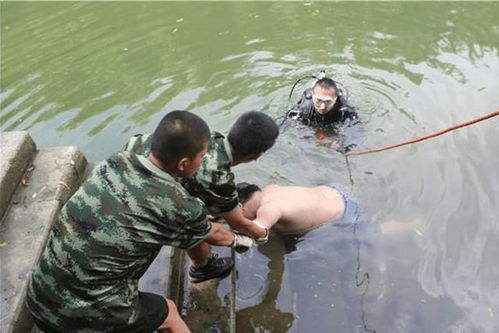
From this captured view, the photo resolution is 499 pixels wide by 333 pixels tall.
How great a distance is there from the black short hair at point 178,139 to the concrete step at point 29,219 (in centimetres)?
157

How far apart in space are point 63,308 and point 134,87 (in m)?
5.26

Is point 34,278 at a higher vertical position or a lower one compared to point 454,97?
higher

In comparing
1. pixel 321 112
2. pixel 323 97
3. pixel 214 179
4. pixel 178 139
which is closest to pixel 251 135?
pixel 214 179

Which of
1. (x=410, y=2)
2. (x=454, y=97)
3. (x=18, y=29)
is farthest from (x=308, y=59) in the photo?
(x=18, y=29)

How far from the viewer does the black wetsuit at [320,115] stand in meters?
6.01

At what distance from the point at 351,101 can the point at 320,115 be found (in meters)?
1.00

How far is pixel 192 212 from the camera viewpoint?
2.50m

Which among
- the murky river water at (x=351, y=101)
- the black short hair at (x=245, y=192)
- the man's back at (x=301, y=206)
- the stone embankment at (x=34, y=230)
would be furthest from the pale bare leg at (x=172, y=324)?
the black short hair at (x=245, y=192)

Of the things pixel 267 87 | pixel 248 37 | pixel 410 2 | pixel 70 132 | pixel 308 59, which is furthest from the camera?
pixel 410 2

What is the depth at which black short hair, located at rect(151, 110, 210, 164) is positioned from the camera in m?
2.46

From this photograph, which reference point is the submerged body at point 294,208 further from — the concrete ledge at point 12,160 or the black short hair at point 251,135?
the concrete ledge at point 12,160

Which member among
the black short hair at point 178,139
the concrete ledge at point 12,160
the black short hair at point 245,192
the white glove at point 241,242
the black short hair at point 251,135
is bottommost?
the black short hair at point 245,192

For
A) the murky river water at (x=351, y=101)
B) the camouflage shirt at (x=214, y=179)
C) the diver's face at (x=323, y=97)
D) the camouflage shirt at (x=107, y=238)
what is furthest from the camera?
the diver's face at (x=323, y=97)

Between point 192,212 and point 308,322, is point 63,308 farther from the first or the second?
Result: point 308,322
